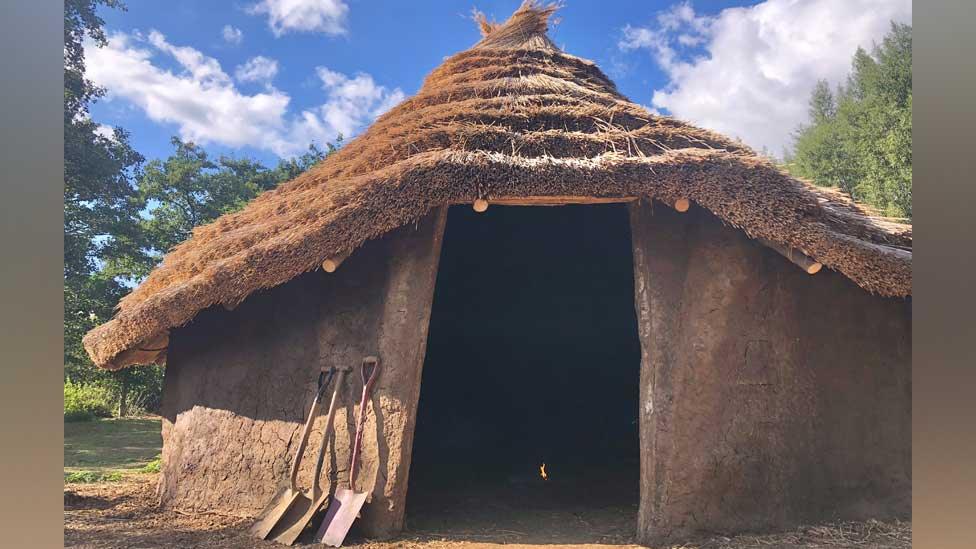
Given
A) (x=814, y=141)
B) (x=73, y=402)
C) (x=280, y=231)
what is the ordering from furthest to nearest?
1. (x=814, y=141)
2. (x=73, y=402)
3. (x=280, y=231)

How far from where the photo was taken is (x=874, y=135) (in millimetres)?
14789

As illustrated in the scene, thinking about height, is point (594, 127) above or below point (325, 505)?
above

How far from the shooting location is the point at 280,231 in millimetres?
5012

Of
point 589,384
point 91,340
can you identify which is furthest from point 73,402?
point 589,384

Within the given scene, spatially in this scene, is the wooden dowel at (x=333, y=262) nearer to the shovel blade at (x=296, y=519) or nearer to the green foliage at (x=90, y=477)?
the shovel blade at (x=296, y=519)

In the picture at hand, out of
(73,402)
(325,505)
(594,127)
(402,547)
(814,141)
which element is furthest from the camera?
(814,141)

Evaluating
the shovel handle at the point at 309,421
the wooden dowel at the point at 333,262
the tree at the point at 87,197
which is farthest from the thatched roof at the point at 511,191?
the tree at the point at 87,197

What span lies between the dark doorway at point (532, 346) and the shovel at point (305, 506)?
112 inches

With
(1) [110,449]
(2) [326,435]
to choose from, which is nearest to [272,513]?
(2) [326,435]

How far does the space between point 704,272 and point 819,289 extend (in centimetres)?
97

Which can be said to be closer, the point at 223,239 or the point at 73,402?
the point at 223,239

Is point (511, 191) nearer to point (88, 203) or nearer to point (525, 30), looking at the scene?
point (525, 30)

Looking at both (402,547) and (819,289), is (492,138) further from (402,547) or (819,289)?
(402,547)

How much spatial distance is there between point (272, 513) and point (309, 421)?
678mm
